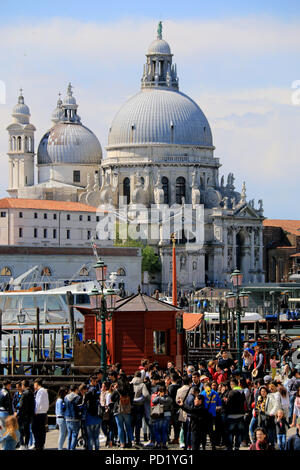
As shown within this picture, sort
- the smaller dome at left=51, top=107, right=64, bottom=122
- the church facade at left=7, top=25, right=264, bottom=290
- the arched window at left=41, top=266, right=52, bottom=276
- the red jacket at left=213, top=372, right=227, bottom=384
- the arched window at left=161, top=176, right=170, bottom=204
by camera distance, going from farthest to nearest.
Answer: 1. the smaller dome at left=51, top=107, right=64, bottom=122
2. the arched window at left=161, top=176, right=170, bottom=204
3. the church facade at left=7, top=25, right=264, bottom=290
4. the arched window at left=41, top=266, right=52, bottom=276
5. the red jacket at left=213, top=372, right=227, bottom=384

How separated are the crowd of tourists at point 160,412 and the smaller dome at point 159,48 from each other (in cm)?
9610

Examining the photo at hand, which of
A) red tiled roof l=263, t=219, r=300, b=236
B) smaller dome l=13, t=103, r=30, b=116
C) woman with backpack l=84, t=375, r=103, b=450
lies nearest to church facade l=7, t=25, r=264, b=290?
smaller dome l=13, t=103, r=30, b=116

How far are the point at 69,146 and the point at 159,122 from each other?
8.52m

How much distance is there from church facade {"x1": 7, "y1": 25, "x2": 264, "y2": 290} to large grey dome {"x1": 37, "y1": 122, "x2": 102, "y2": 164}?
87mm

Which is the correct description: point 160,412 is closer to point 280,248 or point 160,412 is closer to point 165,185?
point 165,185

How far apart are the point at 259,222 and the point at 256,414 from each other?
3693 inches

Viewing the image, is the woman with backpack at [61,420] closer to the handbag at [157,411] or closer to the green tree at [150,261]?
the handbag at [157,411]

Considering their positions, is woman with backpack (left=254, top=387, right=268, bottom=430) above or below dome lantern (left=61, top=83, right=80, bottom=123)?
below

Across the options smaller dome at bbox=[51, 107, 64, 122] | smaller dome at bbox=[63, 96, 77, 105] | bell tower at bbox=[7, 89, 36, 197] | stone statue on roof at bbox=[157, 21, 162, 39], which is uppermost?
stone statue on roof at bbox=[157, 21, 162, 39]

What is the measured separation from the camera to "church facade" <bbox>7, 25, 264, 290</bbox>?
110 meters

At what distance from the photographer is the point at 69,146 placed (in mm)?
115500

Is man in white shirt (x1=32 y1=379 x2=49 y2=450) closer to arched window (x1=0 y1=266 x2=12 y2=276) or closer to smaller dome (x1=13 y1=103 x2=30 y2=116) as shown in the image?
arched window (x1=0 y1=266 x2=12 y2=276)

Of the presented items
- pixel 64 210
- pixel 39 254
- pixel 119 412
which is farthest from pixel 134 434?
pixel 64 210

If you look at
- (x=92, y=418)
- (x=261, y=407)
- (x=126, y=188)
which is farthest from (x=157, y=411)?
(x=126, y=188)
